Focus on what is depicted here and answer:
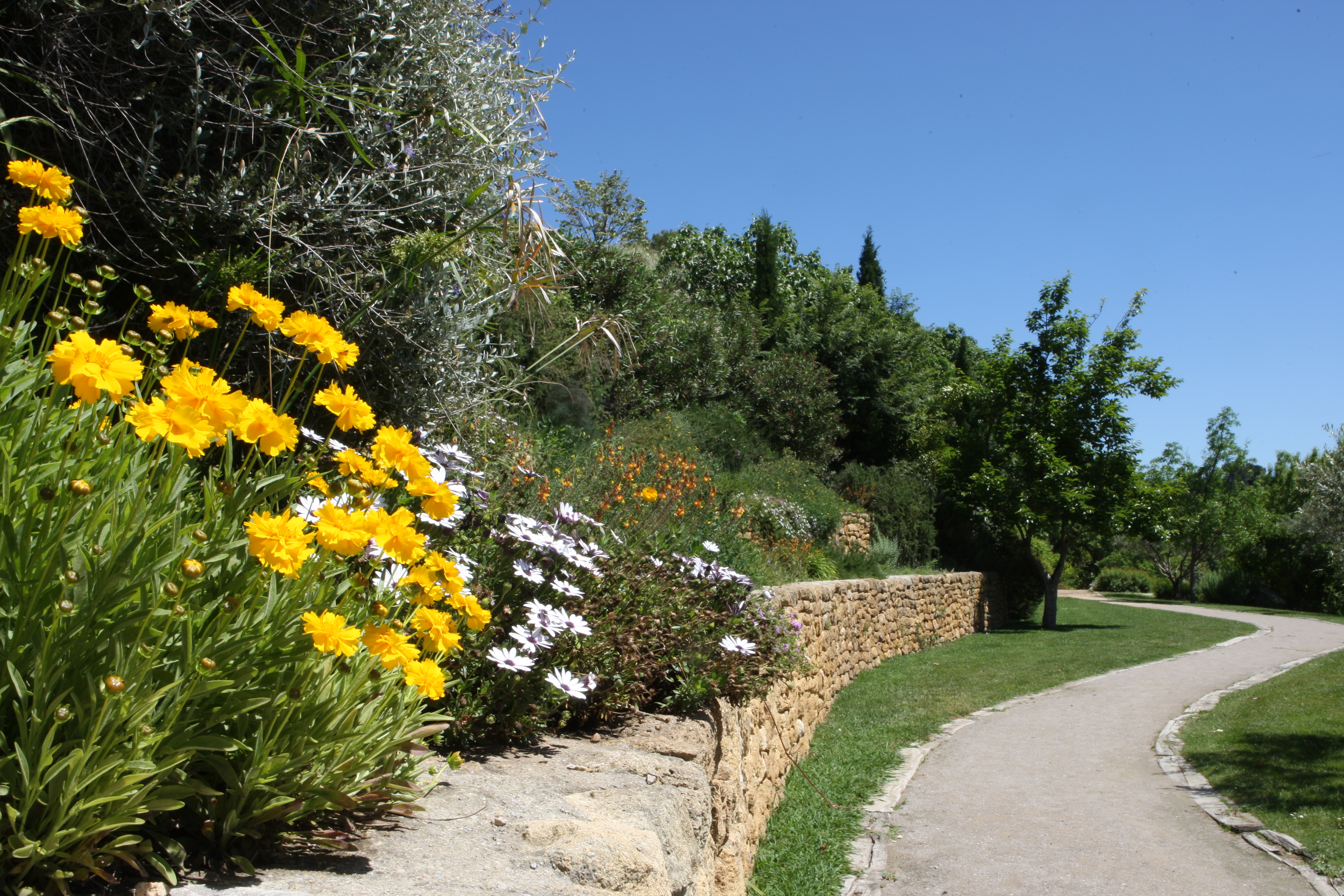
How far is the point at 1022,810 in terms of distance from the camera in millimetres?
6168

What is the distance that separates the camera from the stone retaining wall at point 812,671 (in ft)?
12.8

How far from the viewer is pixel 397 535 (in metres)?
1.61

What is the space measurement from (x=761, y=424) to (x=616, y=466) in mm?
10893

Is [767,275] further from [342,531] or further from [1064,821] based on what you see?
[342,531]

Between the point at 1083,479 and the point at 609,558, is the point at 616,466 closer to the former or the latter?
the point at 609,558

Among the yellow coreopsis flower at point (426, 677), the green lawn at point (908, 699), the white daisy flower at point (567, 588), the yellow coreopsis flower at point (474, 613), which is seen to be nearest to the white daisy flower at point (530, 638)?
the white daisy flower at point (567, 588)

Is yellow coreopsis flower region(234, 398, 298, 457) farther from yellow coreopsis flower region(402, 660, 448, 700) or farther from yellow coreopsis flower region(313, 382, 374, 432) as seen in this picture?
yellow coreopsis flower region(402, 660, 448, 700)

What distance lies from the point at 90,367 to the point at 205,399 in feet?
0.58

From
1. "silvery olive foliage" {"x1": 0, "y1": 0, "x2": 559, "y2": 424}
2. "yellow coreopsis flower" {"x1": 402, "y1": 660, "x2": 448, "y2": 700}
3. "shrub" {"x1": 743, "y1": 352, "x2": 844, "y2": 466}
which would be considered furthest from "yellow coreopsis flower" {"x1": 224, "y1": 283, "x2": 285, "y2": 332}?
"shrub" {"x1": 743, "y1": 352, "x2": 844, "y2": 466}

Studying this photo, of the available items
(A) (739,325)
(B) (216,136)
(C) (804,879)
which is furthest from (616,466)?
(A) (739,325)

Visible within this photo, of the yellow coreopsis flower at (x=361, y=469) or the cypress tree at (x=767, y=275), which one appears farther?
the cypress tree at (x=767, y=275)

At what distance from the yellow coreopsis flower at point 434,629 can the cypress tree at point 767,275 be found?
2321 cm

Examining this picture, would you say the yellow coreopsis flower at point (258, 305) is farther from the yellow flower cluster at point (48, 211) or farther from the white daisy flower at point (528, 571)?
the white daisy flower at point (528, 571)

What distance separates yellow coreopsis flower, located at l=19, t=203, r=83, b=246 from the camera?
1818mm
